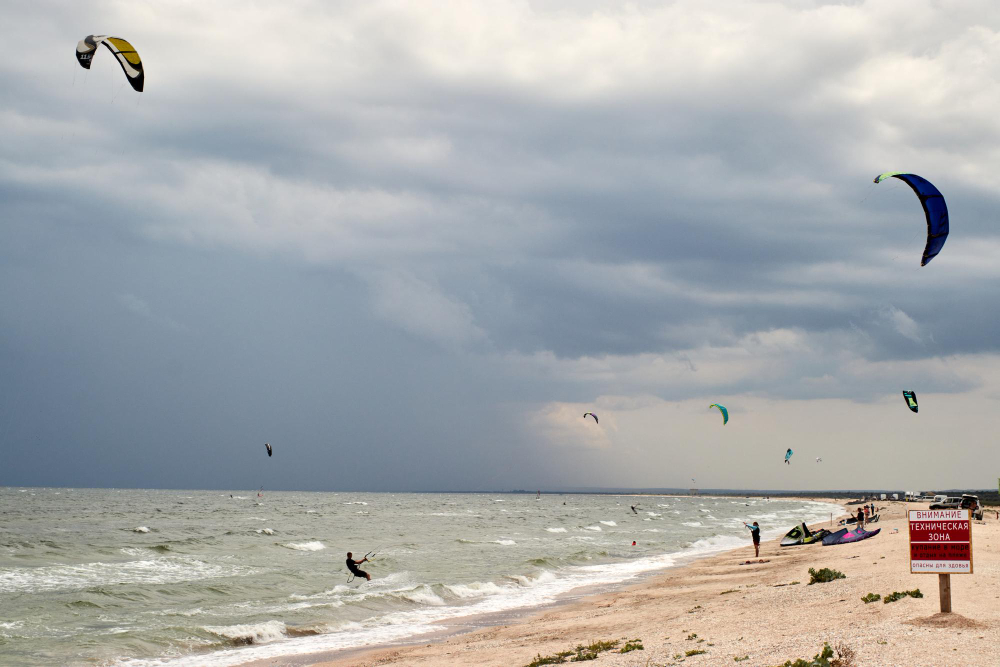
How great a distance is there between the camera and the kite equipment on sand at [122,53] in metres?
17.3

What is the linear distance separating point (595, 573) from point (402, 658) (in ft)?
57.7

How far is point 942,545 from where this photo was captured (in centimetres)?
1173

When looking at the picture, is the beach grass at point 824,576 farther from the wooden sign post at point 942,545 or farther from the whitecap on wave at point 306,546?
the whitecap on wave at point 306,546

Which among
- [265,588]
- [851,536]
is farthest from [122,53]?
[851,536]

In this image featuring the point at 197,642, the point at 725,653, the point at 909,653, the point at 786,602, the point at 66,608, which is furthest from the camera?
the point at 66,608

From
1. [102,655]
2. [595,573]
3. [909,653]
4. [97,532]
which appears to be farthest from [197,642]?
[97,532]

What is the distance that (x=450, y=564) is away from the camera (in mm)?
33344

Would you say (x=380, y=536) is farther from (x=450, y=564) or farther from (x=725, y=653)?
(x=725, y=653)

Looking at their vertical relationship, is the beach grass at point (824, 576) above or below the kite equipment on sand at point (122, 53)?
below

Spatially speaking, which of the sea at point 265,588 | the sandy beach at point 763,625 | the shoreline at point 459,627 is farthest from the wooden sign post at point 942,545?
the sea at point 265,588

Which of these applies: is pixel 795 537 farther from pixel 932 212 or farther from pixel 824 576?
pixel 932 212

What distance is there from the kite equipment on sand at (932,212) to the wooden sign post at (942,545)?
30.5ft

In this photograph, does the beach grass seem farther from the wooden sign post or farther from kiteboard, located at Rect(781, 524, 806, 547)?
kiteboard, located at Rect(781, 524, 806, 547)

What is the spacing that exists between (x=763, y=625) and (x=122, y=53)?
18.0 metres
